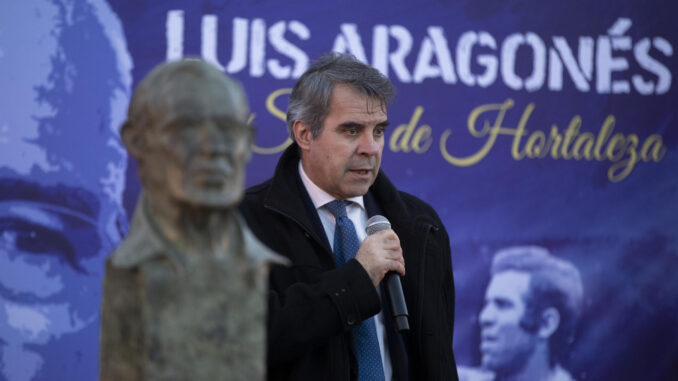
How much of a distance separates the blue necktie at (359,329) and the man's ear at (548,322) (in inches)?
71.1

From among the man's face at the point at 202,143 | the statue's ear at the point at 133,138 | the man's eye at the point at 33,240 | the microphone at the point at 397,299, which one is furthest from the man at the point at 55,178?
the man's face at the point at 202,143

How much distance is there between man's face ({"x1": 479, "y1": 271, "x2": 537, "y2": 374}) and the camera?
11.9 ft

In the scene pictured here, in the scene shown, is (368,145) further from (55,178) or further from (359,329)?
(55,178)

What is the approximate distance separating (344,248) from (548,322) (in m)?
1.86

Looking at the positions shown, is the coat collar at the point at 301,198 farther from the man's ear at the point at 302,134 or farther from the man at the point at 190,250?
the man at the point at 190,250

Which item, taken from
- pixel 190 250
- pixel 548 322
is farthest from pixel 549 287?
pixel 190 250

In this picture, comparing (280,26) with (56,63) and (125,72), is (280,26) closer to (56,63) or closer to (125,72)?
(125,72)

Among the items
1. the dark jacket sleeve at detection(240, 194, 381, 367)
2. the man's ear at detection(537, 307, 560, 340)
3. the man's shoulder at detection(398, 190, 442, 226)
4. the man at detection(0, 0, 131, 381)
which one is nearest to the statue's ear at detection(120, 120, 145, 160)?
the dark jacket sleeve at detection(240, 194, 381, 367)

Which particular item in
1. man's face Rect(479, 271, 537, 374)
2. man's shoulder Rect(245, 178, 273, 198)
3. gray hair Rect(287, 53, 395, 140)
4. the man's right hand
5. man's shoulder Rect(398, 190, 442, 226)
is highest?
gray hair Rect(287, 53, 395, 140)

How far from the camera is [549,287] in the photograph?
370 centimetres

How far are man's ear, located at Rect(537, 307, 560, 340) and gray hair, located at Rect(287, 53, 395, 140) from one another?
1.84m

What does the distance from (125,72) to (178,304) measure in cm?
229

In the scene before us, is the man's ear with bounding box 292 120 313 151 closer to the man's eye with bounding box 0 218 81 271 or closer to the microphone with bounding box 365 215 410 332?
the microphone with bounding box 365 215 410 332

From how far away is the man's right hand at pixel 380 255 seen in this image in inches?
74.1
